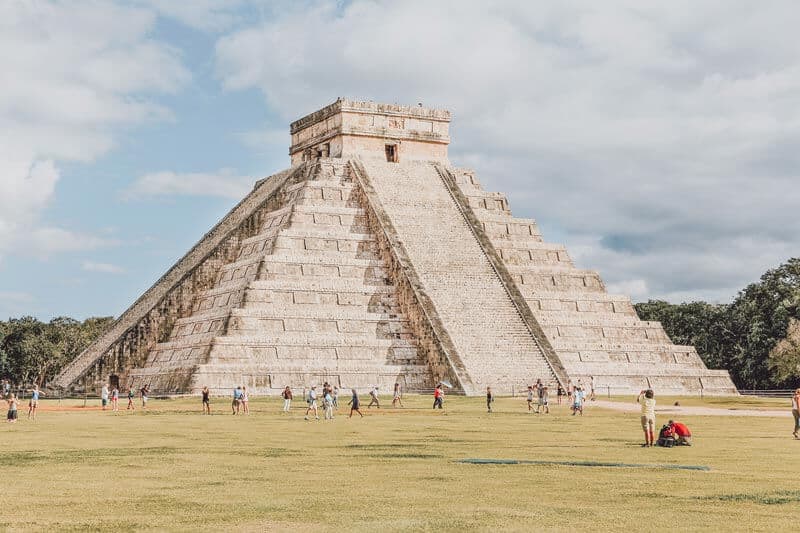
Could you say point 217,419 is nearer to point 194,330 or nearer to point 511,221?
point 194,330

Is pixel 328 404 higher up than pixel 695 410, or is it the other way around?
pixel 328 404

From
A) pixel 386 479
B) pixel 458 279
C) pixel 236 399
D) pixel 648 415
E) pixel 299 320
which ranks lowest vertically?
pixel 386 479

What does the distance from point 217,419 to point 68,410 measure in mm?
10362

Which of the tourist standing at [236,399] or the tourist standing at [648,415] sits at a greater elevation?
the tourist standing at [236,399]

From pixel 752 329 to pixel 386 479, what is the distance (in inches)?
1987

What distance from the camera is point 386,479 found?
53.5 feet

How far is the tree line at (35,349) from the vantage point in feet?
263

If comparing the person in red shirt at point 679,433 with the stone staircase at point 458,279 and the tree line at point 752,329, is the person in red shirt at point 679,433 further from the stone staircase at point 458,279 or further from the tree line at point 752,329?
the tree line at point 752,329

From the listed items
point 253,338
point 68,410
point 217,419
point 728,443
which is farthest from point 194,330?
point 728,443

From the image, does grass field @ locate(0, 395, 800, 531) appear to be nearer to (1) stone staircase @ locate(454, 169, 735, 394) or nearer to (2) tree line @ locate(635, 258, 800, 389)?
(1) stone staircase @ locate(454, 169, 735, 394)

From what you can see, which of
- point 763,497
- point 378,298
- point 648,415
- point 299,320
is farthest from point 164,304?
point 763,497

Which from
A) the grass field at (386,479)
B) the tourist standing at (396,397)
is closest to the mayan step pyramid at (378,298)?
the tourist standing at (396,397)

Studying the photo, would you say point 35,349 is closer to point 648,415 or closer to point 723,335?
point 723,335

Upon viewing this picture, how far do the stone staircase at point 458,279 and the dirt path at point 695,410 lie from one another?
192 inches
